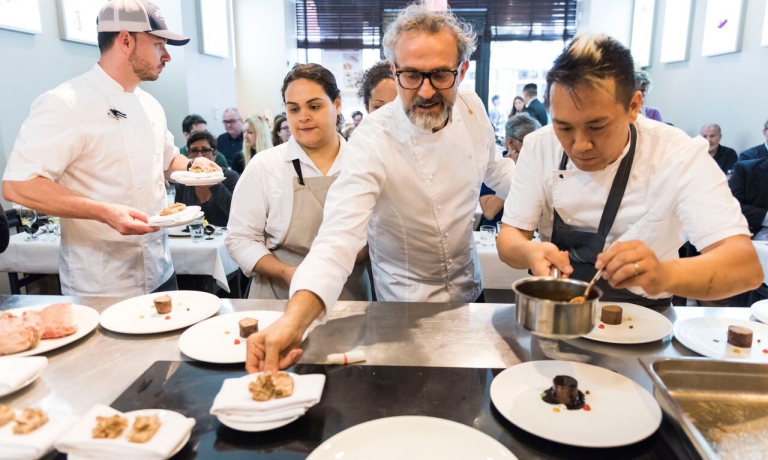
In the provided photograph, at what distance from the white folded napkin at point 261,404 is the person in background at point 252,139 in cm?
531

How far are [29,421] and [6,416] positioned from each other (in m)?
0.07

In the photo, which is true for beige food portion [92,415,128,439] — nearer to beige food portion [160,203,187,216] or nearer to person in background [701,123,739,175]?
beige food portion [160,203,187,216]

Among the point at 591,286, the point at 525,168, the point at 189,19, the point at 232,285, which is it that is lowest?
the point at 232,285

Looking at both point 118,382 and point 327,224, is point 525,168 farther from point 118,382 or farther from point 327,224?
point 118,382

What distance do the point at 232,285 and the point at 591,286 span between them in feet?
10.5

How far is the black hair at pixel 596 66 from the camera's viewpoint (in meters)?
1.41

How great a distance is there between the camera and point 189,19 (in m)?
5.97

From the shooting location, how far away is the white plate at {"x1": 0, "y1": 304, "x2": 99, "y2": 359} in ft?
Answer: 4.66

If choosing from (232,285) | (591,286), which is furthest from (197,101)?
(591,286)

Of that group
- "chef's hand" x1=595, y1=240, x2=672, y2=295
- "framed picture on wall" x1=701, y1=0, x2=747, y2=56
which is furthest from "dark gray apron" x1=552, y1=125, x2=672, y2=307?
"framed picture on wall" x1=701, y1=0, x2=747, y2=56

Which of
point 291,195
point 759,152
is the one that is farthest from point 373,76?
point 759,152

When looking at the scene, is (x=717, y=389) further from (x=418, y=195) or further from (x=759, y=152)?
(x=759, y=152)

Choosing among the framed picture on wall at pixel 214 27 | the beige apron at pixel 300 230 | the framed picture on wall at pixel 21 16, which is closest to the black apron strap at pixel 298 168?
the beige apron at pixel 300 230

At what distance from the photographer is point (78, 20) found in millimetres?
4781
